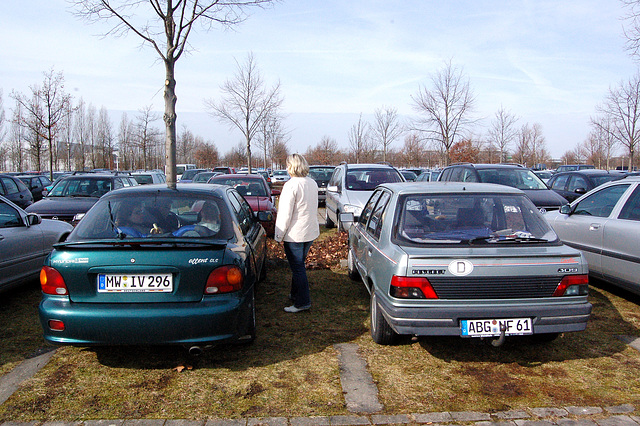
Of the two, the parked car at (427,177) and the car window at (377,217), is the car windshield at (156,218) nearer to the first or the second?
the car window at (377,217)

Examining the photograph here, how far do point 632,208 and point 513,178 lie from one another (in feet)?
17.2

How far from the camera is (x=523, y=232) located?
4180mm

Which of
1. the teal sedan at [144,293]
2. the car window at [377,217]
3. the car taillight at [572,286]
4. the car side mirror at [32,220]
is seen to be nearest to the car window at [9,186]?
the car side mirror at [32,220]

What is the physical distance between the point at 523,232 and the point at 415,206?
996 millimetres

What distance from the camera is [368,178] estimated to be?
11.2 meters

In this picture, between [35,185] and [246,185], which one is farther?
[35,185]

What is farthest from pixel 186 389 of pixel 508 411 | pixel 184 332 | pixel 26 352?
pixel 508 411

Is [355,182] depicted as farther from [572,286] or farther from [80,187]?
[572,286]

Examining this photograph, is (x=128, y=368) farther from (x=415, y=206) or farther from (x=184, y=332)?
(x=415, y=206)

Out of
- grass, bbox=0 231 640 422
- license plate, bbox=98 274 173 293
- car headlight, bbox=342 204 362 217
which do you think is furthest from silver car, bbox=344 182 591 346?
car headlight, bbox=342 204 362 217

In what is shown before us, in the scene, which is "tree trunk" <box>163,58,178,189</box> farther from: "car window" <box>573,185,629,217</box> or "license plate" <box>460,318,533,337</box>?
"license plate" <box>460,318,533,337</box>

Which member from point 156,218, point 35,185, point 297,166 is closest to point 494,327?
point 297,166

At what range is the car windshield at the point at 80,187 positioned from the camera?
11.2 meters


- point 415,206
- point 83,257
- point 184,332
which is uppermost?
point 415,206
